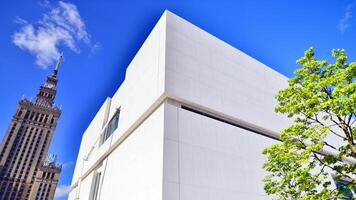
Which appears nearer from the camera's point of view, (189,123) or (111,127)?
(189,123)

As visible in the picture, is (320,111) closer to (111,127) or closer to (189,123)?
(189,123)

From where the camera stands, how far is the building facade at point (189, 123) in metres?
9.58

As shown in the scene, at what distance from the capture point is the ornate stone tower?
90188mm

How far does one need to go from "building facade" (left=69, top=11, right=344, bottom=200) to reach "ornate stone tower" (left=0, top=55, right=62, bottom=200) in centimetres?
9941

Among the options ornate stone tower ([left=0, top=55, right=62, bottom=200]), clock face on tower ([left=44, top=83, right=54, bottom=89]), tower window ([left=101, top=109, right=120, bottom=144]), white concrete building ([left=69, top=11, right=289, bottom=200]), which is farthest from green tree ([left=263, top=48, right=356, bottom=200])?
clock face on tower ([left=44, top=83, right=54, bottom=89])

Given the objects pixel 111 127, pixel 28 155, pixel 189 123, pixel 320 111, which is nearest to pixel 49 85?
pixel 28 155

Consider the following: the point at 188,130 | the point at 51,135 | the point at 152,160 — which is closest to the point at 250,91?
the point at 188,130

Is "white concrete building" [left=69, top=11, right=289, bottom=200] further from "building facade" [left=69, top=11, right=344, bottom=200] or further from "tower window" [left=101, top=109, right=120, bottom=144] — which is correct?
"tower window" [left=101, top=109, right=120, bottom=144]

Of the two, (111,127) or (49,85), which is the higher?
(49,85)

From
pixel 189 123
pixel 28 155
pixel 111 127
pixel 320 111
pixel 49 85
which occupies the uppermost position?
pixel 49 85

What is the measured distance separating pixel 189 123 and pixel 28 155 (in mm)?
111232

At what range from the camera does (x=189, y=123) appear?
10.9 metres

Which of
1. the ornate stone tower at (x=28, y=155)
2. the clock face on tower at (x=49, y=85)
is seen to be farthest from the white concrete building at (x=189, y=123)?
the clock face on tower at (x=49, y=85)

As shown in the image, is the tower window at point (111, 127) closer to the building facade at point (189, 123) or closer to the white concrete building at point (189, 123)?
the white concrete building at point (189, 123)
